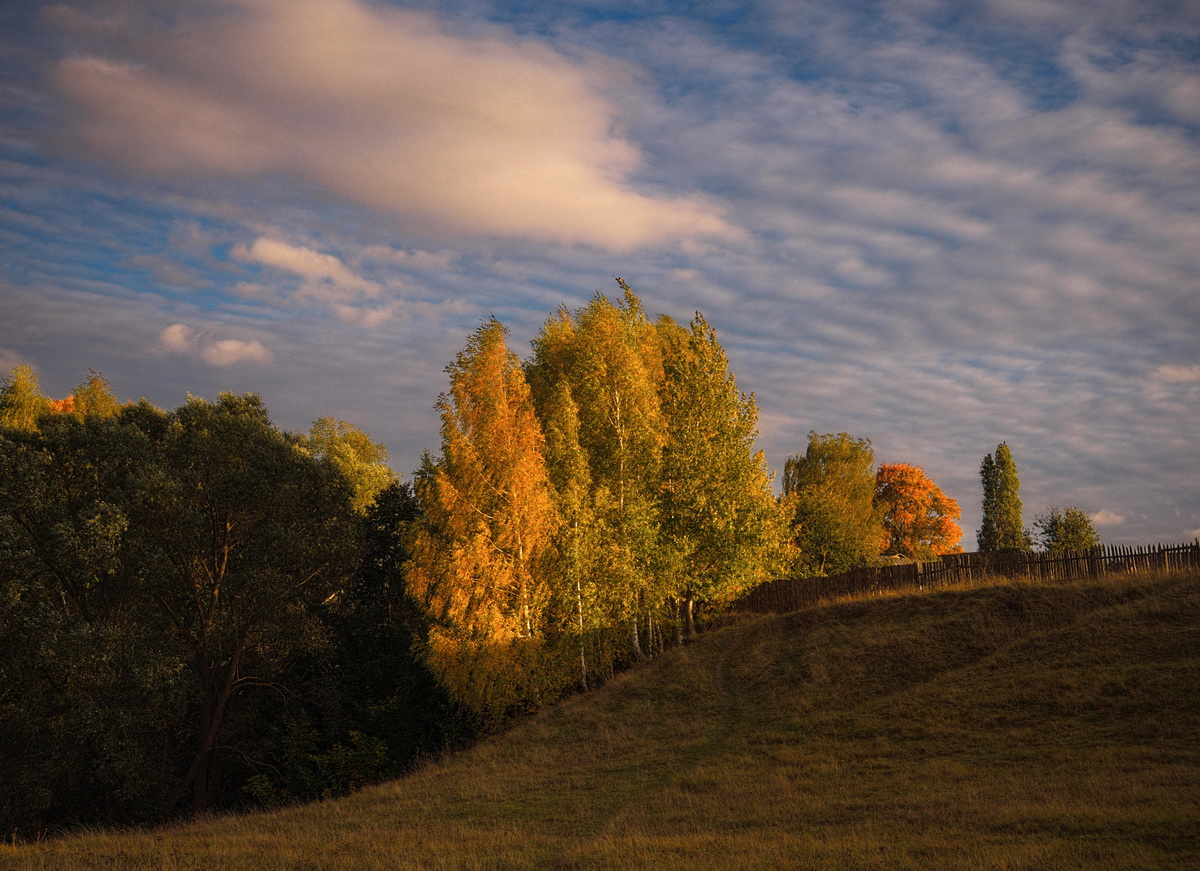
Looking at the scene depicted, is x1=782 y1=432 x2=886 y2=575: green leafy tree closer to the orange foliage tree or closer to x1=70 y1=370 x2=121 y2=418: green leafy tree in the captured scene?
the orange foliage tree

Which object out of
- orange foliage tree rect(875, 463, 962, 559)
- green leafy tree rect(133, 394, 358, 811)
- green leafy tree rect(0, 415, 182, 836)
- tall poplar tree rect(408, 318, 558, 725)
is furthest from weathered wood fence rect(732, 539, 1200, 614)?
orange foliage tree rect(875, 463, 962, 559)

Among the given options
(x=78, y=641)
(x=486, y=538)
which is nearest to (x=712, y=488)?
(x=486, y=538)

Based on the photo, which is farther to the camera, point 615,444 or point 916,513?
point 916,513

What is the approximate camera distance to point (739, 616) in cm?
4241

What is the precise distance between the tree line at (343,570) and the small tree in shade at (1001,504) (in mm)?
41000

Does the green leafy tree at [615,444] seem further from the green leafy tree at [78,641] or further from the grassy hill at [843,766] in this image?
the green leafy tree at [78,641]

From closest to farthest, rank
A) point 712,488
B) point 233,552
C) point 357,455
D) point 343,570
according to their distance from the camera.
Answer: point 233,552
point 343,570
point 712,488
point 357,455

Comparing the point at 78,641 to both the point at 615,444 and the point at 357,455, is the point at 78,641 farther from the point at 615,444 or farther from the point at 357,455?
the point at 357,455

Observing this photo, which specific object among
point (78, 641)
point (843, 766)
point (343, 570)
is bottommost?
point (843, 766)

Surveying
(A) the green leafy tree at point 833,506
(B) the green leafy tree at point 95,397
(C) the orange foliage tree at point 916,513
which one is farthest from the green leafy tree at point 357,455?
(C) the orange foliage tree at point 916,513

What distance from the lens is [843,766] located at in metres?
22.0

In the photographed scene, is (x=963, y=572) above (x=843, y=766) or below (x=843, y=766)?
above

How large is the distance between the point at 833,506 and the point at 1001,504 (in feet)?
94.1

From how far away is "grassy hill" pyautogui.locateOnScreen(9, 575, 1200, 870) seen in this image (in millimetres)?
15016
